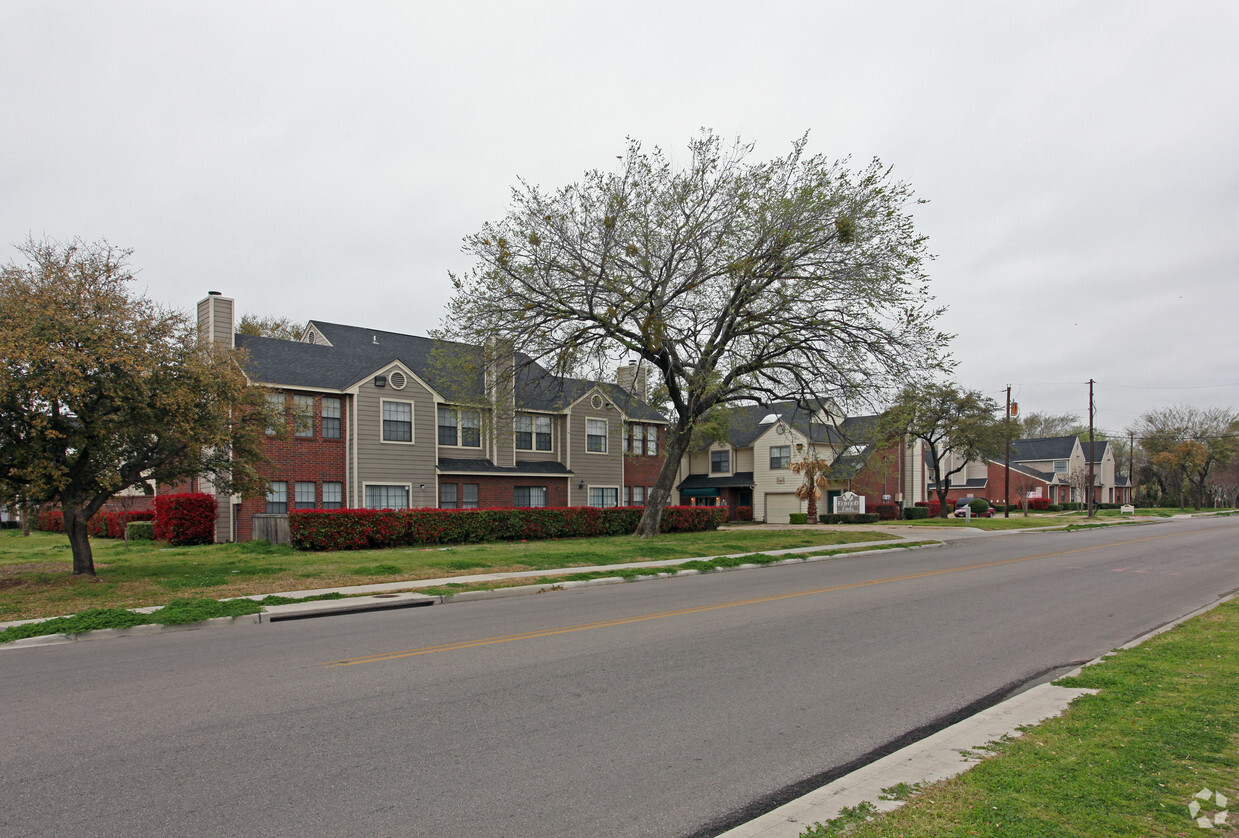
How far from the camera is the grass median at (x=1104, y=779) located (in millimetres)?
4121

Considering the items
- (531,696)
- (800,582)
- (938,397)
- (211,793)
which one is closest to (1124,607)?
(800,582)

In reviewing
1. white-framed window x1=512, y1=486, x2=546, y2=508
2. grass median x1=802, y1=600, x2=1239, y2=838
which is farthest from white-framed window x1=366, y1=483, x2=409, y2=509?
grass median x1=802, y1=600, x2=1239, y2=838

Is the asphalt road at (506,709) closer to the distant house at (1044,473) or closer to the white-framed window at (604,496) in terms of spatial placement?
the white-framed window at (604,496)

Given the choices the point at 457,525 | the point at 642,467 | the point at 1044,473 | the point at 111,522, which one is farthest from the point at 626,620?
the point at 1044,473

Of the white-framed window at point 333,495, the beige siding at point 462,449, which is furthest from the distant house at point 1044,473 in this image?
the white-framed window at point 333,495

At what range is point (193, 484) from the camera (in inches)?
1127

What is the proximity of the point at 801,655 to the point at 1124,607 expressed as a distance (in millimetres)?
7235

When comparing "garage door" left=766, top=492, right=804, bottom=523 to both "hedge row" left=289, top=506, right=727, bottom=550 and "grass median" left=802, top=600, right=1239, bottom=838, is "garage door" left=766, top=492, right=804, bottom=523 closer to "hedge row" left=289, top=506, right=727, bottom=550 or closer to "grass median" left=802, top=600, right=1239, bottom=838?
"hedge row" left=289, top=506, right=727, bottom=550

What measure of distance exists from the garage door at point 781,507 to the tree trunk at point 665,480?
21.5 meters

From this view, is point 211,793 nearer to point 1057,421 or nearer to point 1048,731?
point 1048,731

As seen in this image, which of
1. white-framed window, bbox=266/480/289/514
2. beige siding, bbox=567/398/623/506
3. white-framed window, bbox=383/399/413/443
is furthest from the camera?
beige siding, bbox=567/398/623/506

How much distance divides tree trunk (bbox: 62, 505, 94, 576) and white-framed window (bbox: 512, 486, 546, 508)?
19.4 m

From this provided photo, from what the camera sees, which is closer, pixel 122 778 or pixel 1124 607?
pixel 122 778

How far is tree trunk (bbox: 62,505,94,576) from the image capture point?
1554 centimetres
